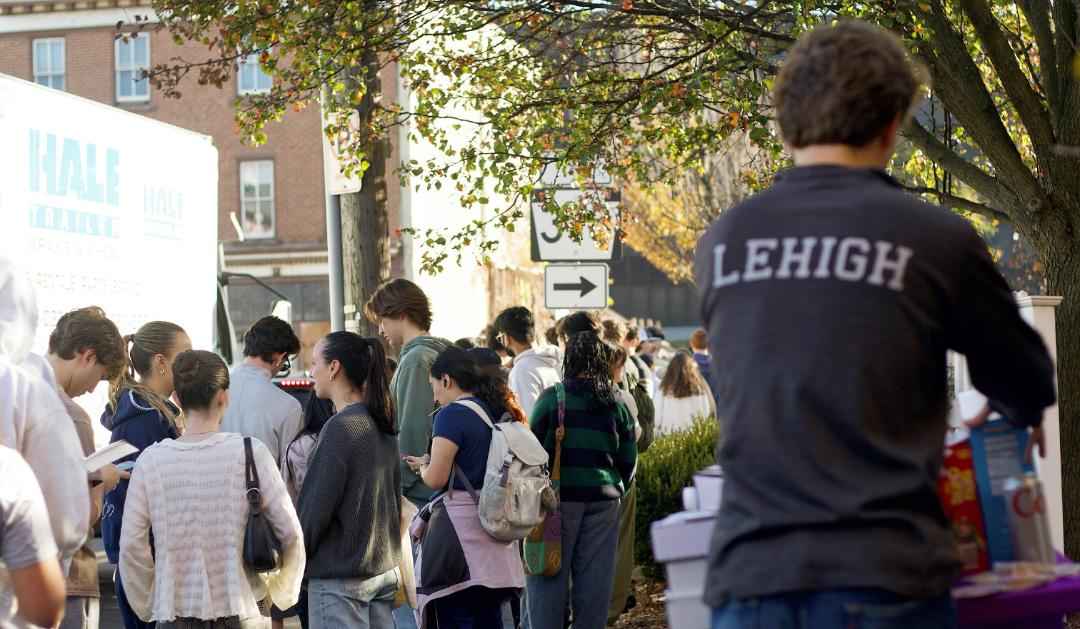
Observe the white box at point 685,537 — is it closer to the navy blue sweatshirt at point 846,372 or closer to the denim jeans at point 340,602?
the navy blue sweatshirt at point 846,372

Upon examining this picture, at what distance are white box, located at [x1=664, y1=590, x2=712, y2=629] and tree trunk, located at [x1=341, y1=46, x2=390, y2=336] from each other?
344 inches

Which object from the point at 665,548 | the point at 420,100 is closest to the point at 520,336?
the point at 420,100

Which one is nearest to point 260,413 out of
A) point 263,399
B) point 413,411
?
point 263,399

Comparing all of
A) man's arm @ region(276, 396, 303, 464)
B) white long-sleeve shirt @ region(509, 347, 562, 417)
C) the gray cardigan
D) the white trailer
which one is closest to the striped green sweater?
man's arm @ region(276, 396, 303, 464)

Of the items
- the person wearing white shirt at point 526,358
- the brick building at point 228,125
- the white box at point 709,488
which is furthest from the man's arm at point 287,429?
the brick building at point 228,125

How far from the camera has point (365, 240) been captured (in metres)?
11.4

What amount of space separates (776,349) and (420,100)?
8.69 m

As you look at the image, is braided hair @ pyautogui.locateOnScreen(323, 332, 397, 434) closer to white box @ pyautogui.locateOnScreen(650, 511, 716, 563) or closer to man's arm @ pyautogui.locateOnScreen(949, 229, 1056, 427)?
white box @ pyautogui.locateOnScreen(650, 511, 716, 563)

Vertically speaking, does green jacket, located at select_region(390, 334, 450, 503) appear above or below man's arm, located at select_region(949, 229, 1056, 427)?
below

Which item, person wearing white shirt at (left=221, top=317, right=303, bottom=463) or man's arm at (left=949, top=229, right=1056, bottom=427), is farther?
person wearing white shirt at (left=221, top=317, right=303, bottom=463)

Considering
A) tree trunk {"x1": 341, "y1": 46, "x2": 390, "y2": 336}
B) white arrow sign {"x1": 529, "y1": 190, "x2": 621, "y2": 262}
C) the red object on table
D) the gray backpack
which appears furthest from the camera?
white arrow sign {"x1": 529, "y1": 190, "x2": 621, "y2": 262}

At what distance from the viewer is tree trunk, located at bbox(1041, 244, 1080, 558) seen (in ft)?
25.9

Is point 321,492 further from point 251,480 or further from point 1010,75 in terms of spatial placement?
point 1010,75

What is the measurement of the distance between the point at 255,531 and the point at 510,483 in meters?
1.46
